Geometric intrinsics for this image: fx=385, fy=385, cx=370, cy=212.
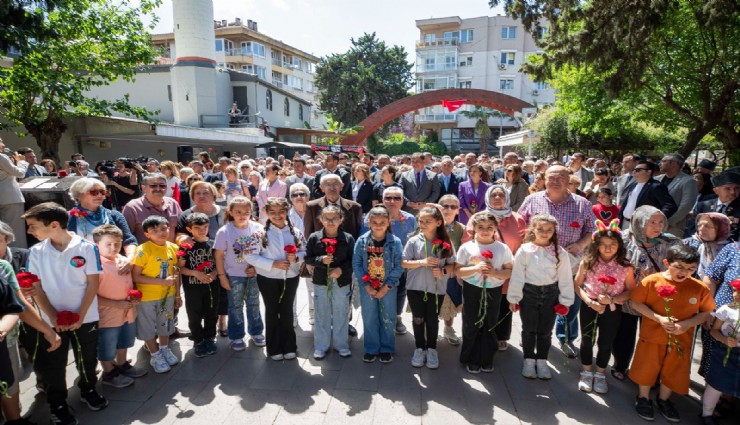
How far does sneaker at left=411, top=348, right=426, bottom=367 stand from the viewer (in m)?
3.98

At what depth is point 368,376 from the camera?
12.6 ft

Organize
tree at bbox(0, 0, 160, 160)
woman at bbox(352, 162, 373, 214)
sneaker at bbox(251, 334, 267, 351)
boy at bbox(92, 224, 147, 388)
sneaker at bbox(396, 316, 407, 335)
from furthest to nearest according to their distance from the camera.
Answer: tree at bbox(0, 0, 160, 160)
woman at bbox(352, 162, 373, 214)
sneaker at bbox(396, 316, 407, 335)
sneaker at bbox(251, 334, 267, 351)
boy at bbox(92, 224, 147, 388)

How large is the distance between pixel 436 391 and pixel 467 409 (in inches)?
13.4

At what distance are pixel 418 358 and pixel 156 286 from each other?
274 centimetres

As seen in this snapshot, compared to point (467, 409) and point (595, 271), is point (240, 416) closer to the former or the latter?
point (467, 409)

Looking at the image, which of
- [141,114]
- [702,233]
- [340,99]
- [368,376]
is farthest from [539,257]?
[340,99]

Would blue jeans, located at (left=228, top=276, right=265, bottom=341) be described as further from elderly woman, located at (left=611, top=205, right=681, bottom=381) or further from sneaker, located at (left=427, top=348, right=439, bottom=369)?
elderly woman, located at (left=611, top=205, right=681, bottom=381)

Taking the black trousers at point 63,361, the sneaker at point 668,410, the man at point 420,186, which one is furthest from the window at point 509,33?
the black trousers at point 63,361

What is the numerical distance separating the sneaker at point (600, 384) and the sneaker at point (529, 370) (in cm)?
52

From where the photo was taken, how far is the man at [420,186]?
7.05 metres

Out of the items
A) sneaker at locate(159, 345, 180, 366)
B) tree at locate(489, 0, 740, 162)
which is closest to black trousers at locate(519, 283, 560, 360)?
sneaker at locate(159, 345, 180, 366)

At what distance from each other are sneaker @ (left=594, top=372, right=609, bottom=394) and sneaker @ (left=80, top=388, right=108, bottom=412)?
172 inches

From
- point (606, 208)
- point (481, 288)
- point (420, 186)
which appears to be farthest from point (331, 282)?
point (606, 208)

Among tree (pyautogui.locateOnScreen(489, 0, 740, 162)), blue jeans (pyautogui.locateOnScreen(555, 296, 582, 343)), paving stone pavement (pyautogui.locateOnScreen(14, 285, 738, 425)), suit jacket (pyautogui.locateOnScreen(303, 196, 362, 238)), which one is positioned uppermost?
tree (pyautogui.locateOnScreen(489, 0, 740, 162))
